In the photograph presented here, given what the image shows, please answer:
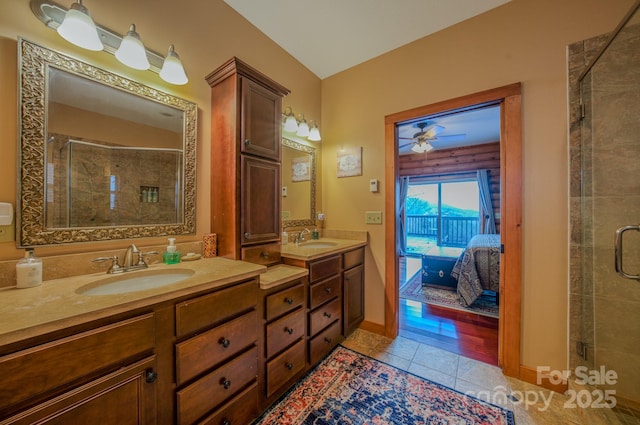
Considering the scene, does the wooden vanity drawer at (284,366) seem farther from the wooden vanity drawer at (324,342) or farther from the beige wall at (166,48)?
the beige wall at (166,48)

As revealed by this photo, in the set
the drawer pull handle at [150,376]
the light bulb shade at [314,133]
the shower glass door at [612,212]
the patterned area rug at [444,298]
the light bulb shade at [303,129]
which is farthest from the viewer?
the patterned area rug at [444,298]

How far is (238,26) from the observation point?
74.9 inches

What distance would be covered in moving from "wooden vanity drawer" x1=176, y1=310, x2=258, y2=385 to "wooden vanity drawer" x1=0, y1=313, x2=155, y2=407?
163 mm

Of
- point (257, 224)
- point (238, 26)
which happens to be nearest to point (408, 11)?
point (238, 26)

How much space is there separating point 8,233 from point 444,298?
3877 millimetres

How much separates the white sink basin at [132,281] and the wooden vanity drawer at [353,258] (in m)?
1.26

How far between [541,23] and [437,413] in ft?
8.88

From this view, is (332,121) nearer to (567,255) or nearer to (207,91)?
(207,91)

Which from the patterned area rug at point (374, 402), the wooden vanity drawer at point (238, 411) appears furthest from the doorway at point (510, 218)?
the wooden vanity drawer at point (238, 411)

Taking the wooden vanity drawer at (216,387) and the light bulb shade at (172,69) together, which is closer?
the wooden vanity drawer at (216,387)

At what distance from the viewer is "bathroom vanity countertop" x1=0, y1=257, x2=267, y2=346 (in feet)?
2.20

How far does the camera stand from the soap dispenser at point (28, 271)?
0.95 meters

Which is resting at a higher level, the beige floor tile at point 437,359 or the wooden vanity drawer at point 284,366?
the wooden vanity drawer at point 284,366

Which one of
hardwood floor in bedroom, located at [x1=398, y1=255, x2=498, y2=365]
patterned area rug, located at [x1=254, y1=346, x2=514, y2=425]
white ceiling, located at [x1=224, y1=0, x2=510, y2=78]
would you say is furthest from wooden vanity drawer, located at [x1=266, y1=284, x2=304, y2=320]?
white ceiling, located at [x1=224, y1=0, x2=510, y2=78]
